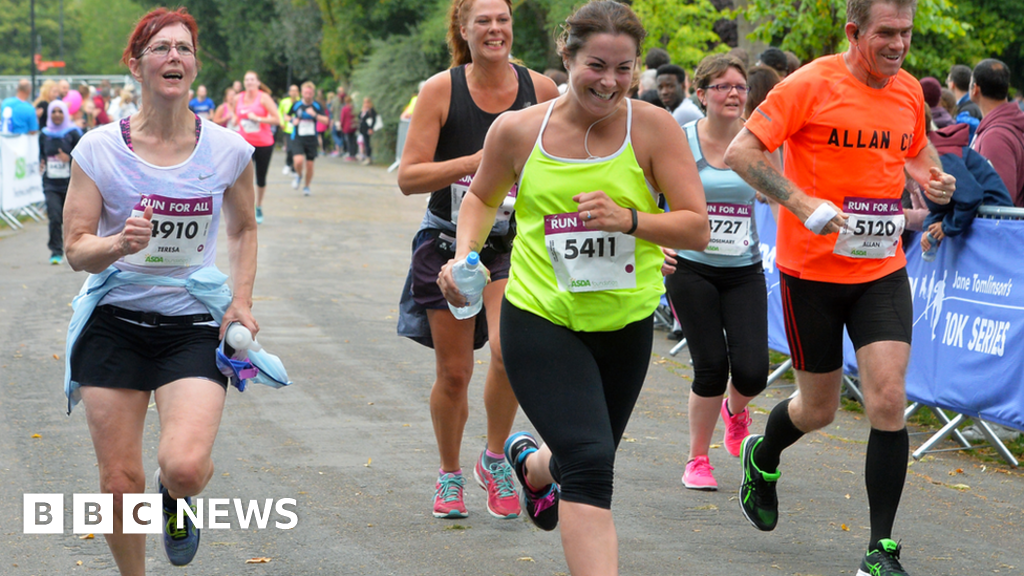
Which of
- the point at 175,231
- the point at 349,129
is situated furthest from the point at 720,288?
the point at 349,129

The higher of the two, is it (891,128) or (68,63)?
(891,128)

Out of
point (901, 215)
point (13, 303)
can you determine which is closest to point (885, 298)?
point (901, 215)

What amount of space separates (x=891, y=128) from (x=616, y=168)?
1.45m

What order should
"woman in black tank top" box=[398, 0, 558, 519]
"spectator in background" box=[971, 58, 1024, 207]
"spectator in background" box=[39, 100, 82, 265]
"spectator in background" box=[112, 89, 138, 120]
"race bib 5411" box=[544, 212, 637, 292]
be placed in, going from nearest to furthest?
"race bib 5411" box=[544, 212, 637, 292] < "woman in black tank top" box=[398, 0, 558, 519] < "spectator in background" box=[971, 58, 1024, 207] < "spectator in background" box=[39, 100, 82, 265] < "spectator in background" box=[112, 89, 138, 120]

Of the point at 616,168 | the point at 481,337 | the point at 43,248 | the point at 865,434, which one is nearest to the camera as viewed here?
the point at 616,168

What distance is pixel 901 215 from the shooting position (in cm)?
460

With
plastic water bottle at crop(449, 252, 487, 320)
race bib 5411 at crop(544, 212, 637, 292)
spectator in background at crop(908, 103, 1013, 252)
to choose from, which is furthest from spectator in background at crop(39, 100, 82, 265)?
race bib 5411 at crop(544, 212, 637, 292)

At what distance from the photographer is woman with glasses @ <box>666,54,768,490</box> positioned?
19.2ft

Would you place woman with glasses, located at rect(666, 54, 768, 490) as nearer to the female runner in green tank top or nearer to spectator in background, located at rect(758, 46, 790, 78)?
the female runner in green tank top

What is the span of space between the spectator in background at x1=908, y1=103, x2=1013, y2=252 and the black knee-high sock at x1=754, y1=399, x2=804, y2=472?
243cm

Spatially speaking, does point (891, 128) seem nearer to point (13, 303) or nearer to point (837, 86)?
point (837, 86)

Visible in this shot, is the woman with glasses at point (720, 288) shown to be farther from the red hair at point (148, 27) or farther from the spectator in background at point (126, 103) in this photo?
the spectator in background at point (126, 103)

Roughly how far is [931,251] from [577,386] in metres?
4.24

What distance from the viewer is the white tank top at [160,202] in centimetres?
398
